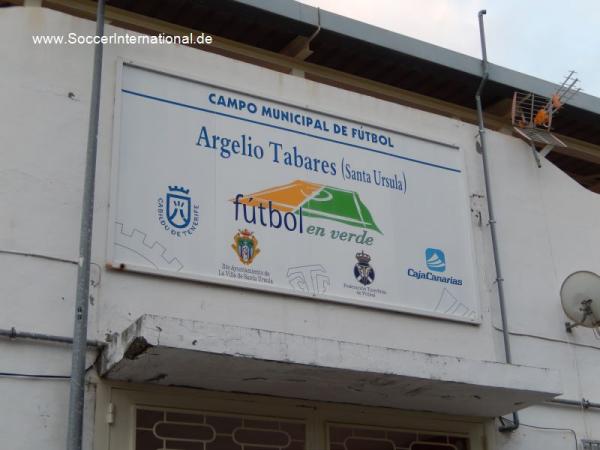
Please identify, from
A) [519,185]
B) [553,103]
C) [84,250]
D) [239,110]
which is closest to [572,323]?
[519,185]

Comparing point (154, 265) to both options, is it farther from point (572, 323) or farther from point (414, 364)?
point (572, 323)

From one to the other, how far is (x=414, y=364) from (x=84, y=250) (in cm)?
273

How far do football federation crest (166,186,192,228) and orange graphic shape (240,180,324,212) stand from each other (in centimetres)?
54

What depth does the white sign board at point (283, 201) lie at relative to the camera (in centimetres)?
805

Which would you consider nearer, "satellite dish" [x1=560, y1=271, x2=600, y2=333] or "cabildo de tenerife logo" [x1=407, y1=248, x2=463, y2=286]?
"cabildo de tenerife logo" [x1=407, y1=248, x2=463, y2=286]

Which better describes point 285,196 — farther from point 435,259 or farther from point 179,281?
point 435,259

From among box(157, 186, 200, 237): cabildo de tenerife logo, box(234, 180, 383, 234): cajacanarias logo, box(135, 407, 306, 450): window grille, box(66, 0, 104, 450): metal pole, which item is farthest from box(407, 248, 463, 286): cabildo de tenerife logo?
box(66, 0, 104, 450): metal pole

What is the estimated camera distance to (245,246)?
8.32 m

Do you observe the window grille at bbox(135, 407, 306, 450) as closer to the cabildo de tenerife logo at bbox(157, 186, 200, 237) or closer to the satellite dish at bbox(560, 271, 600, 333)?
the cabildo de tenerife logo at bbox(157, 186, 200, 237)

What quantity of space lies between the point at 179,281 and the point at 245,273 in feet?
2.05

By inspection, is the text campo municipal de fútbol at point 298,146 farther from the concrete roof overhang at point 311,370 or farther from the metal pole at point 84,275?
the concrete roof overhang at point 311,370

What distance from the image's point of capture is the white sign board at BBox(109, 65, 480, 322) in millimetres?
8055

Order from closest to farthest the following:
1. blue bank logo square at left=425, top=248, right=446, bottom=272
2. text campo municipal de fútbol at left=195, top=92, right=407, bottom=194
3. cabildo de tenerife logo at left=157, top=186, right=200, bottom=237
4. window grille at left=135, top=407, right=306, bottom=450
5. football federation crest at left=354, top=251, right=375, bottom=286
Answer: window grille at left=135, top=407, right=306, bottom=450 < cabildo de tenerife logo at left=157, top=186, right=200, bottom=237 < text campo municipal de fútbol at left=195, top=92, right=407, bottom=194 < football federation crest at left=354, top=251, right=375, bottom=286 < blue bank logo square at left=425, top=248, right=446, bottom=272

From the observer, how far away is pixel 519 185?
10.4 m
